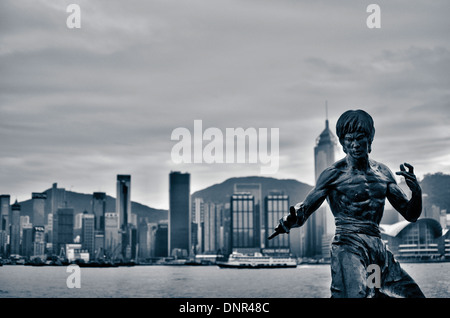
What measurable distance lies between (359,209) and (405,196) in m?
0.54

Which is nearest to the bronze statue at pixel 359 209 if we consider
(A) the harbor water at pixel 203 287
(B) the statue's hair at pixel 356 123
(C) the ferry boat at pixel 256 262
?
(B) the statue's hair at pixel 356 123

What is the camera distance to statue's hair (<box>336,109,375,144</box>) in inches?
249

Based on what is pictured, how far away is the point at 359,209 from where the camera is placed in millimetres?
6496

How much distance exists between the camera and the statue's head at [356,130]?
20.8 ft

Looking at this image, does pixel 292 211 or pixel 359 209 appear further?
pixel 359 209

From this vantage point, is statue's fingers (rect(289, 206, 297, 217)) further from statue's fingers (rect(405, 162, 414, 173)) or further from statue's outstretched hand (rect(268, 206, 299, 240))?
statue's fingers (rect(405, 162, 414, 173))

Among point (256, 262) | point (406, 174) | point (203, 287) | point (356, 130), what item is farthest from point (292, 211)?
point (256, 262)

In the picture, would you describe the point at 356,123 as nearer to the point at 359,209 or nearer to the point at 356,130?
the point at 356,130

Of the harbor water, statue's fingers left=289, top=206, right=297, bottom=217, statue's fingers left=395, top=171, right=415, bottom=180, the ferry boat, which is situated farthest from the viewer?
the ferry boat

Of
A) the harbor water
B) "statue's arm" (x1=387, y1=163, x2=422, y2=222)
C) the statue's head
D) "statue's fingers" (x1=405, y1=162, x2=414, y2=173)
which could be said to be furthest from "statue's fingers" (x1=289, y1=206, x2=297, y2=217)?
the harbor water
